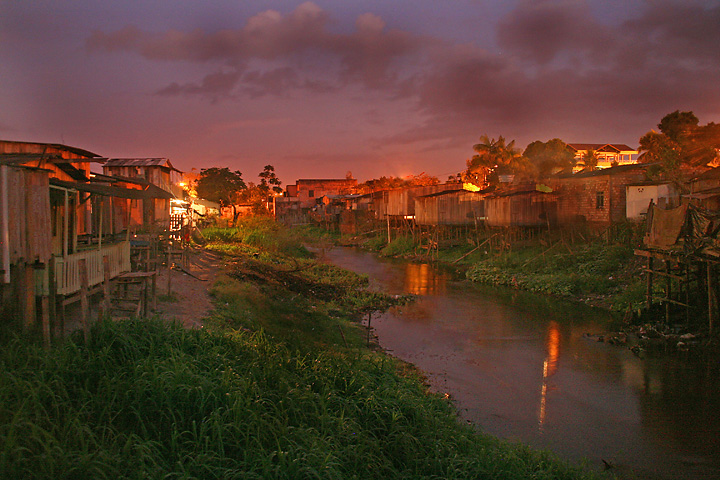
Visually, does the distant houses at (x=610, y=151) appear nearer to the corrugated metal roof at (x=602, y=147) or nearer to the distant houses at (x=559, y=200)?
the corrugated metal roof at (x=602, y=147)

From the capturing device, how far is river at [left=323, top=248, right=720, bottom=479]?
825 cm

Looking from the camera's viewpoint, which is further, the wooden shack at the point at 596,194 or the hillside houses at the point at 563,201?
the wooden shack at the point at 596,194

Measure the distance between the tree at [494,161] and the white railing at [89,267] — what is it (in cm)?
3755

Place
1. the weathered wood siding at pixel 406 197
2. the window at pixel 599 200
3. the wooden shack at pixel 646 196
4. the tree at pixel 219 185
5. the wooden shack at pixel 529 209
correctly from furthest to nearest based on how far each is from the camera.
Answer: the tree at pixel 219 185
the weathered wood siding at pixel 406 197
the wooden shack at pixel 529 209
the window at pixel 599 200
the wooden shack at pixel 646 196

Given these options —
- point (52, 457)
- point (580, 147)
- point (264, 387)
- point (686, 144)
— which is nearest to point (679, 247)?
point (264, 387)

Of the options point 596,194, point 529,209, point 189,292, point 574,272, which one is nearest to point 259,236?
point 529,209

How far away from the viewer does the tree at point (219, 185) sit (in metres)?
49.6

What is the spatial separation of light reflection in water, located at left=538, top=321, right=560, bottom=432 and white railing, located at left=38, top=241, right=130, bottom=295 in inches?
334

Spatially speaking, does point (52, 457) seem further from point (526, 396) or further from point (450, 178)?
point (450, 178)

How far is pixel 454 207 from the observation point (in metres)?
33.3

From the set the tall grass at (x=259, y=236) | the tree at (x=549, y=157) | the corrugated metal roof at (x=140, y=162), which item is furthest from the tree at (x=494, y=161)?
the corrugated metal roof at (x=140, y=162)

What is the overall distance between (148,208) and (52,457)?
2061 centimetres

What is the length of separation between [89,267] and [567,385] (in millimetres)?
10090

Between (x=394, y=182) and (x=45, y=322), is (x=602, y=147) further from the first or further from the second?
(x=45, y=322)
